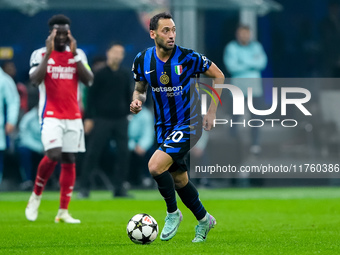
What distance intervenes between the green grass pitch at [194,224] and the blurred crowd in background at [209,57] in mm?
728

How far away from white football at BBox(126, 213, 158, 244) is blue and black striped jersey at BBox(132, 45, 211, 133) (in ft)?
2.90

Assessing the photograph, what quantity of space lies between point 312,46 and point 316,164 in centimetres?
225

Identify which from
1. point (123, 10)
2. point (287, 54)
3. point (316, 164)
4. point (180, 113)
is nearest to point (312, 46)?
point (287, 54)

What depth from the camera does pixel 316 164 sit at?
16.6m

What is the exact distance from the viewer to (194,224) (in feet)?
33.0

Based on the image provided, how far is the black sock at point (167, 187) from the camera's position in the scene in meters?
7.84

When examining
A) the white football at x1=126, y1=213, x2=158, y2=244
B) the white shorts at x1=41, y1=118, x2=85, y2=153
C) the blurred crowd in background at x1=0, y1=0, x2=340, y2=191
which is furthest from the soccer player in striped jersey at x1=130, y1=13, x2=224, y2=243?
the blurred crowd in background at x1=0, y1=0, x2=340, y2=191

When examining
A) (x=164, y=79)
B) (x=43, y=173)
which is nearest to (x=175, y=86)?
(x=164, y=79)

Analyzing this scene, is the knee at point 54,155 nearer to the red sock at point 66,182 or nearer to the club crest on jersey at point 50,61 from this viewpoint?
the red sock at point 66,182

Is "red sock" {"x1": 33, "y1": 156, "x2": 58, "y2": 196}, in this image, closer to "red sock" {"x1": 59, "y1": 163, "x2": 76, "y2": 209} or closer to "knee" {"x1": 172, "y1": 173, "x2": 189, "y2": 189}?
"red sock" {"x1": 59, "y1": 163, "x2": 76, "y2": 209}

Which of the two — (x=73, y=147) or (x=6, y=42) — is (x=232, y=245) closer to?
(x=73, y=147)

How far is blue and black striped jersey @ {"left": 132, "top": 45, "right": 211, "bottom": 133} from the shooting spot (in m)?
8.03

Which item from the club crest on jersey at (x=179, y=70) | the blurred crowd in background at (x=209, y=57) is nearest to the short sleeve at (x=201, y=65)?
the club crest on jersey at (x=179, y=70)

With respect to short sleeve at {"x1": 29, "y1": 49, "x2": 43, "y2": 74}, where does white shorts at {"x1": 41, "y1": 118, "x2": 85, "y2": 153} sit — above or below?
below
